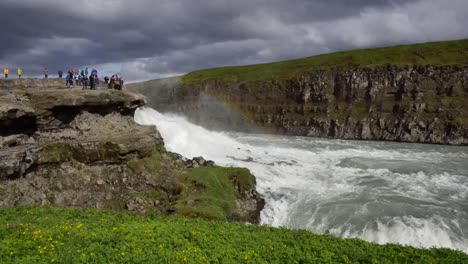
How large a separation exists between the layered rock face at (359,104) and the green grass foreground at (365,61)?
4.42 metres

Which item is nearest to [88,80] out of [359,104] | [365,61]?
[359,104]

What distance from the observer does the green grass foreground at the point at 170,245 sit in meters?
12.8

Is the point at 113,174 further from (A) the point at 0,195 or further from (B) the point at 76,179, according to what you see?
(A) the point at 0,195

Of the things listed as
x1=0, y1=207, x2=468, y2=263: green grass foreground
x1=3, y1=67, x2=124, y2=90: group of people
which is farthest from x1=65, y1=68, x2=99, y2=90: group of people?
x1=0, y1=207, x2=468, y2=263: green grass foreground

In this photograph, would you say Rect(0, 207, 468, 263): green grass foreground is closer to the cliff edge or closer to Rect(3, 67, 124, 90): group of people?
Rect(3, 67, 124, 90): group of people

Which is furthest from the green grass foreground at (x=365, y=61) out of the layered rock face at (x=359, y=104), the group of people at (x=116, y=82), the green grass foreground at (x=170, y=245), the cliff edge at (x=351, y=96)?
the green grass foreground at (x=170, y=245)

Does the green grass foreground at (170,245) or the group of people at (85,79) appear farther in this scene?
the group of people at (85,79)

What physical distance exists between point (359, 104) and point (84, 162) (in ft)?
248

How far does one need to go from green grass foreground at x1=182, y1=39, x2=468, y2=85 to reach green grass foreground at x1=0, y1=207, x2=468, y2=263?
87.5 metres

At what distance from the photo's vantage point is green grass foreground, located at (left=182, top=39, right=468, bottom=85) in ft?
310

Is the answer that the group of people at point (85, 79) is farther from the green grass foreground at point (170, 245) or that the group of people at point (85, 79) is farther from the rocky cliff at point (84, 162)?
the green grass foreground at point (170, 245)

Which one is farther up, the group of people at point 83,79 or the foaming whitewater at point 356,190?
the group of people at point 83,79

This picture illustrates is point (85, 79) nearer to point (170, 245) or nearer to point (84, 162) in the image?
point (84, 162)

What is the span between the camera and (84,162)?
94.5 ft
